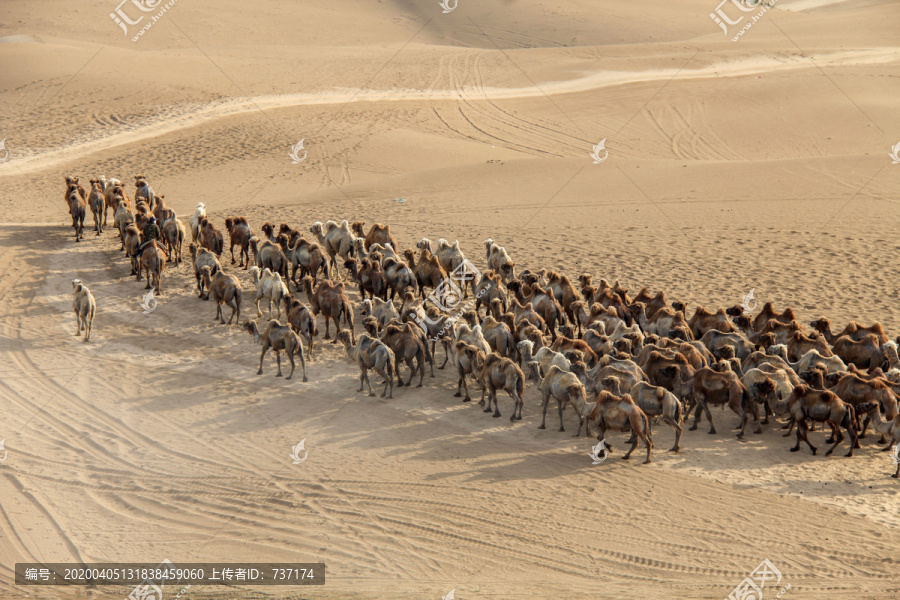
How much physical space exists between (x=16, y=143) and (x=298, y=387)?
25.8 meters

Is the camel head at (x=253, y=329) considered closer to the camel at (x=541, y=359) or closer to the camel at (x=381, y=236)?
the camel at (x=381, y=236)

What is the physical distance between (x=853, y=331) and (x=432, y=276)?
29.5 feet

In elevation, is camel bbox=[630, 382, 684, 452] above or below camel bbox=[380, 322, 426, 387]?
below

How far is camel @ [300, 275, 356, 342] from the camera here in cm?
1750

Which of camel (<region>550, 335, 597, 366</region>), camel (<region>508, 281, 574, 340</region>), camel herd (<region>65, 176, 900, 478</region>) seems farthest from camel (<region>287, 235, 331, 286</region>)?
camel (<region>550, 335, 597, 366</region>)

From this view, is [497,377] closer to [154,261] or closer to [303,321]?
[303,321]

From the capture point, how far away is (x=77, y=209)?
24062 mm

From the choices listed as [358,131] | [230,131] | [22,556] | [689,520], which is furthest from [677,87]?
[22,556]

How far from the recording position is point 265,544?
441 inches

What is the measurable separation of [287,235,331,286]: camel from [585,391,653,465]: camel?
29.7ft

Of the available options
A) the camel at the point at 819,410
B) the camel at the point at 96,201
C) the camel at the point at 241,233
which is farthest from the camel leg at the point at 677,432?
the camel at the point at 96,201

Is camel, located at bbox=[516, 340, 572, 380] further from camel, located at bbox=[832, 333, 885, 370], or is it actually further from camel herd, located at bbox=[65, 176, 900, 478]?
camel, located at bbox=[832, 333, 885, 370]

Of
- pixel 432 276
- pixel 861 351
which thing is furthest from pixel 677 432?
pixel 432 276

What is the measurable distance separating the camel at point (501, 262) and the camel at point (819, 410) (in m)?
7.87
